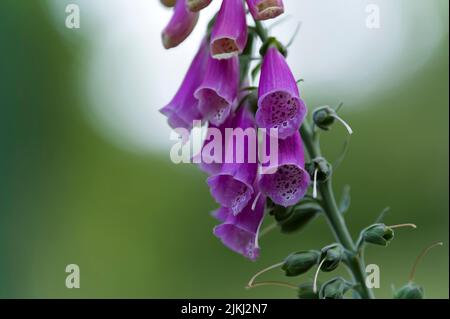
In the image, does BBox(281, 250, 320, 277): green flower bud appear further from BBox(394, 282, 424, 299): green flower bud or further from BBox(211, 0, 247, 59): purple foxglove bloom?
BBox(211, 0, 247, 59): purple foxglove bloom

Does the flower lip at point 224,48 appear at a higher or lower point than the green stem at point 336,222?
higher

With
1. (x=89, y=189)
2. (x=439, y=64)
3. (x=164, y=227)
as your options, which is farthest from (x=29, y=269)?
(x=439, y=64)

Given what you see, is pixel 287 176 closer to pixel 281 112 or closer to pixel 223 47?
pixel 281 112

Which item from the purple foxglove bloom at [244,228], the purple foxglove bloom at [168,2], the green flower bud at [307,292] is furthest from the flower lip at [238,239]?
the purple foxglove bloom at [168,2]

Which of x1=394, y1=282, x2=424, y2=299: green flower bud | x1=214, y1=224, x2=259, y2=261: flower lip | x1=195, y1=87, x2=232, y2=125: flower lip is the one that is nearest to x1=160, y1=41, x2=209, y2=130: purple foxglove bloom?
x1=195, y1=87, x2=232, y2=125: flower lip

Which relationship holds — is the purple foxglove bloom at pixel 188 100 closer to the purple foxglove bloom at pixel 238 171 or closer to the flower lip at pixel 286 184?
the purple foxglove bloom at pixel 238 171

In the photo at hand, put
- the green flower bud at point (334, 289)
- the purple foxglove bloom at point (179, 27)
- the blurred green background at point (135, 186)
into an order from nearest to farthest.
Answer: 1. the green flower bud at point (334, 289)
2. the purple foxglove bloom at point (179, 27)
3. the blurred green background at point (135, 186)
